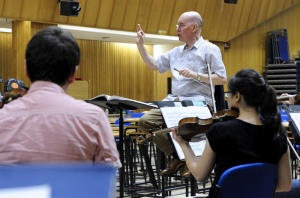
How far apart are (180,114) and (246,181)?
→ 4.35 ft

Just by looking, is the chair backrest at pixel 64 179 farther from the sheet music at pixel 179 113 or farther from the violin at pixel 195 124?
the sheet music at pixel 179 113


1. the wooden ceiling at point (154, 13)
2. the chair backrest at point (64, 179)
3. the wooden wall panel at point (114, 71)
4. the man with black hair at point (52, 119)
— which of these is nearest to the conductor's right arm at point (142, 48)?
the man with black hair at point (52, 119)

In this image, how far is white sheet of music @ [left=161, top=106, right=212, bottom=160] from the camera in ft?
11.7

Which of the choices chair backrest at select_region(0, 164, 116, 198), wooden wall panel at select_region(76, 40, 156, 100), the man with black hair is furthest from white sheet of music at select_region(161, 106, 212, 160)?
wooden wall panel at select_region(76, 40, 156, 100)

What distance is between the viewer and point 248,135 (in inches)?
105

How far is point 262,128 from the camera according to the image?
2.69 meters

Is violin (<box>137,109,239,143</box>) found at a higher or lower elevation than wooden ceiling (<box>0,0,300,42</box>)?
lower

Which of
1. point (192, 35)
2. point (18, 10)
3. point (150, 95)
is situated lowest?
point (150, 95)

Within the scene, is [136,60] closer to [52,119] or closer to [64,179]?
[52,119]

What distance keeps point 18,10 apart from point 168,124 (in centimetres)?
703

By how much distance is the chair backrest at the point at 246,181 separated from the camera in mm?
2391

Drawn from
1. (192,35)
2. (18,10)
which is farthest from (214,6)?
(192,35)

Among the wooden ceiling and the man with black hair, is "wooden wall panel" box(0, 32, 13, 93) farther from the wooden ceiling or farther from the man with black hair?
the man with black hair

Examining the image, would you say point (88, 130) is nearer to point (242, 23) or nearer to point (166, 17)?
point (166, 17)
